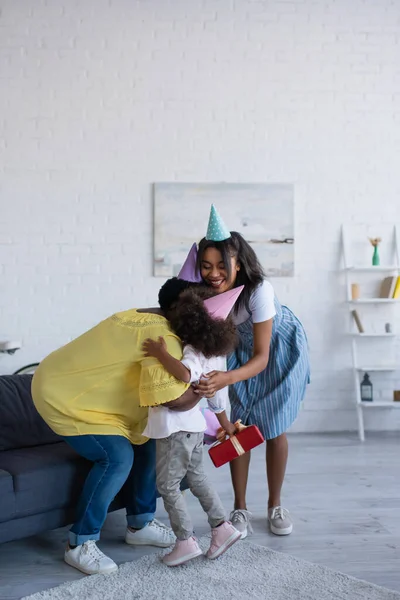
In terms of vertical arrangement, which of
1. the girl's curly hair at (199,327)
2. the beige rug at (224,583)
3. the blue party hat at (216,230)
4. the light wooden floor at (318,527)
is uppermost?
the blue party hat at (216,230)

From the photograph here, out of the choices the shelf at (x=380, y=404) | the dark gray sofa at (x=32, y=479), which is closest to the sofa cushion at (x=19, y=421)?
the dark gray sofa at (x=32, y=479)

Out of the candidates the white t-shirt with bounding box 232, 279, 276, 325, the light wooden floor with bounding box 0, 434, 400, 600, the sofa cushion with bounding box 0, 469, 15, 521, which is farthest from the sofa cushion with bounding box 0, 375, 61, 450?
the white t-shirt with bounding box 232, 279, 276, 325

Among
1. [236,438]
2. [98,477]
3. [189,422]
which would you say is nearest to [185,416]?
[189,422]

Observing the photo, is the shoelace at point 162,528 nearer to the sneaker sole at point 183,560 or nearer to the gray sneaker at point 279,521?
the sneaker sole at point 183,560

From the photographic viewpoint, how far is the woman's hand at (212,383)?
2.46 meters

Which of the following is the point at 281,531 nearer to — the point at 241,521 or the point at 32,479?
the point at 241,521

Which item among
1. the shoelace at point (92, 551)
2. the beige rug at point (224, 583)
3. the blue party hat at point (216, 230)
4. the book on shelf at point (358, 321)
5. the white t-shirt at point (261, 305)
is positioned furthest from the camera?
the book on shelf at point (358, 321)

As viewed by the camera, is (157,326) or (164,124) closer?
(157,326)

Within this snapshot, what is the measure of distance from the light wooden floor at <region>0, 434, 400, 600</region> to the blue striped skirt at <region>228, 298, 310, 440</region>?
19.6 inches

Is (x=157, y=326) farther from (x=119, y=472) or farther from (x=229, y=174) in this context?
(x=229, y=174)

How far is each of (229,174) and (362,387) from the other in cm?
205

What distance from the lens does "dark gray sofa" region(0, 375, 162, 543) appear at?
2.51m

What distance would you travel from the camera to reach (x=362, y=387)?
548cm

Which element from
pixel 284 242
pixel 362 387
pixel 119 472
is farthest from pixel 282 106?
pixel 119 472
